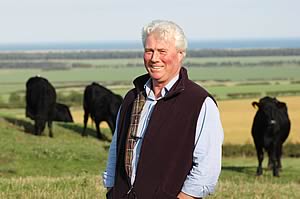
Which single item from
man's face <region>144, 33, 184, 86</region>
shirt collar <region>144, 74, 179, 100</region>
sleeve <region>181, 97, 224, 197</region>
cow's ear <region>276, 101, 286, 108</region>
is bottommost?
cow's ear <region>276, 101, 286, 108</region>

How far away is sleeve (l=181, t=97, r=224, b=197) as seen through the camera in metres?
5.26

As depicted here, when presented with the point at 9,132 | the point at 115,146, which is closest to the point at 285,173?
the point at 9,132

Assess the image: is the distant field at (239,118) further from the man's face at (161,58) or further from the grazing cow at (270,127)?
the man's face at (161,58)

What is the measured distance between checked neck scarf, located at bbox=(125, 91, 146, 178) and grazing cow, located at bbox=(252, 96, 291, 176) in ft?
53.4

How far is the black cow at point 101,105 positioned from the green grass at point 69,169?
2.22 ft

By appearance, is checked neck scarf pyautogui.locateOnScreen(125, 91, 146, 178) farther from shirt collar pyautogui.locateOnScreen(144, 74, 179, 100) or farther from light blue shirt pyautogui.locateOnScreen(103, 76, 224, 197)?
light blue shirt pyautogui.locateOnScreen(103, 76, 224, 197)

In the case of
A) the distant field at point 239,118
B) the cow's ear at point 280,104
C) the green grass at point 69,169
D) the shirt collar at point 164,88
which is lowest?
the distant field at point 239,118

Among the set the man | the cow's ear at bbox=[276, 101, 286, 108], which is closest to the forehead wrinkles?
the man

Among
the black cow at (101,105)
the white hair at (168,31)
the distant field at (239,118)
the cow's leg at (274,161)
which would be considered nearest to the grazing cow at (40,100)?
the black cow at (101,105)

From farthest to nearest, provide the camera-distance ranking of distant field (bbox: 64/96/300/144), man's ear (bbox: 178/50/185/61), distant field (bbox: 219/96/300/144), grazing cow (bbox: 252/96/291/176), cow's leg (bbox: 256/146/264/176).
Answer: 1. distant field (bbox: 64/96/300/144)
2. distant field (bbox: 219/96/300/144)
3. grazing cow (bbox: 252/96/291/176)
4. cow's leg (bbox: 256/146/264/176)
5. man's ear (bbox: 178/50/185/61)

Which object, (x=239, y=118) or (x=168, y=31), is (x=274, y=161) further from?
(x=239, y=118)

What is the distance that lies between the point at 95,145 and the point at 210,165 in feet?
76.6

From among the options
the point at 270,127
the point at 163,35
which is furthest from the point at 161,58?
the point at 270,127

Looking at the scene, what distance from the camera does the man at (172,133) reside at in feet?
17.3
